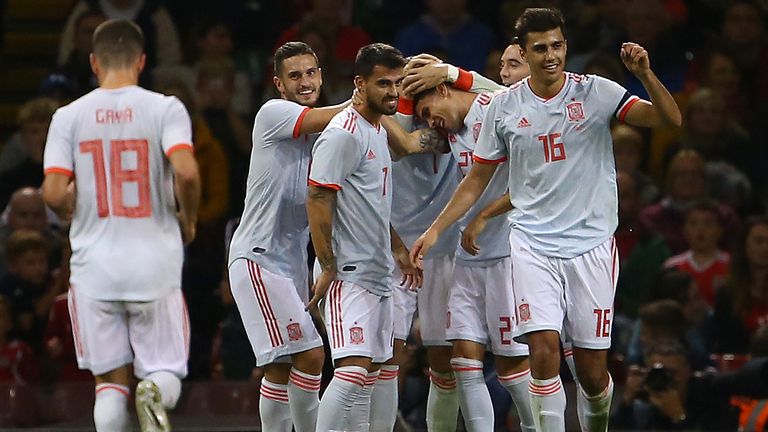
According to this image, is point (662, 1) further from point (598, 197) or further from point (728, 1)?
point (598, 197)

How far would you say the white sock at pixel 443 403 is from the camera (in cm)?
877

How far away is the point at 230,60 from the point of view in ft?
43.8

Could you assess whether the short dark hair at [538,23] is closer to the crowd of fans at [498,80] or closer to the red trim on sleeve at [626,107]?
the red trim on sleeve at [626,107]

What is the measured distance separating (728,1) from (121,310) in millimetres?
7252

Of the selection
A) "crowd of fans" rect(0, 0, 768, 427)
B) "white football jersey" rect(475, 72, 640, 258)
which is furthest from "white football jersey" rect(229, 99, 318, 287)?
"crowd of fans" rect(0, 0, 768, 427)

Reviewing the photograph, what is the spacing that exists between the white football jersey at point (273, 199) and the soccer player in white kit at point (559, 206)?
76cm

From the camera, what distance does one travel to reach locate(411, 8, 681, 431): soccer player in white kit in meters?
7.88

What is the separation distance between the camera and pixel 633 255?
1179 cm

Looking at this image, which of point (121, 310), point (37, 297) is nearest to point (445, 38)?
point (37, 297)

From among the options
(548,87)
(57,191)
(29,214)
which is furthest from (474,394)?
(29,214)

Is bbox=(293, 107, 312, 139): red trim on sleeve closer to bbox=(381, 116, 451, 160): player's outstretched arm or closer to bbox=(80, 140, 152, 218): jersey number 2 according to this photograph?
bbox=(381, 116, 451, 160): player's outstretched arm

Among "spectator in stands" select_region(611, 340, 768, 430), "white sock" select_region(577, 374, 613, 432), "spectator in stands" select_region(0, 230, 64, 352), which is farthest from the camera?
"spectator in stands" select_region(0, 230, 64, 352)

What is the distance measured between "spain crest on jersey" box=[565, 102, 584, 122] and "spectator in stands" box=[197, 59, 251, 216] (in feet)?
17.2

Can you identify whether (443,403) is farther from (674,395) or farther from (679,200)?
(679,200)
